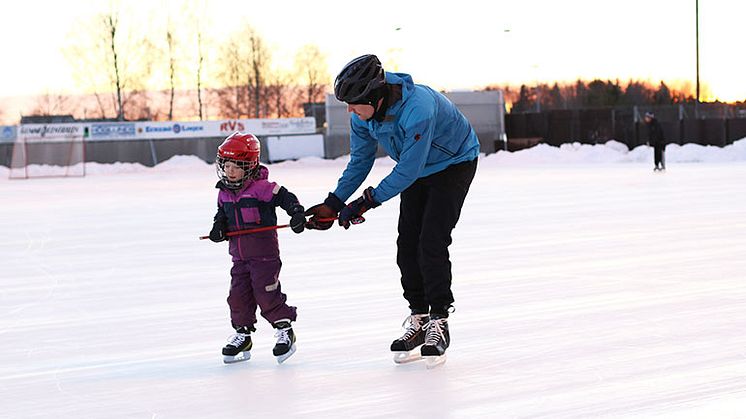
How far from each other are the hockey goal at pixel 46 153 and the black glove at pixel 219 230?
119 feet

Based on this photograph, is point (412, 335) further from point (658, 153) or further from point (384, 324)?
point (658, 153)

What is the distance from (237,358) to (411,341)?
78 cm

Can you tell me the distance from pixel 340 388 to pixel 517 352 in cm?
101

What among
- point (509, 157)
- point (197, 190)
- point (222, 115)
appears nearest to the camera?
point (197, 190)

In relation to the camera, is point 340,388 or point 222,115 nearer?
point 340,388

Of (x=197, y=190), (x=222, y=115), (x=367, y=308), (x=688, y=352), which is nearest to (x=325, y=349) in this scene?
(x=367, y=308)

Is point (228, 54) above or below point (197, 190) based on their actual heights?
above

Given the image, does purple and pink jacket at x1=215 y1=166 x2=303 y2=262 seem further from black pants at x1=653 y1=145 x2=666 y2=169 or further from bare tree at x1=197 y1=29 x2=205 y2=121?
bare tree at x1=197 y1=29 x2=205 y2=121

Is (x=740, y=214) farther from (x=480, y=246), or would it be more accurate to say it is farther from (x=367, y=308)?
(x=367, y=308)

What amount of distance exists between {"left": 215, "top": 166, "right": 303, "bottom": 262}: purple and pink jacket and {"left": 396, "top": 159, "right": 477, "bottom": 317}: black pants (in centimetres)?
54

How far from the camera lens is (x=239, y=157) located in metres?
4.70

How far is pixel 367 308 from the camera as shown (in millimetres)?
6344

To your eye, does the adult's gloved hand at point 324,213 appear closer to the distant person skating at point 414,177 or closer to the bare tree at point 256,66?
the distant person skating at point 414,177

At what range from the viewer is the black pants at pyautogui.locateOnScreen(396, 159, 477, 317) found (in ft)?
15.6
